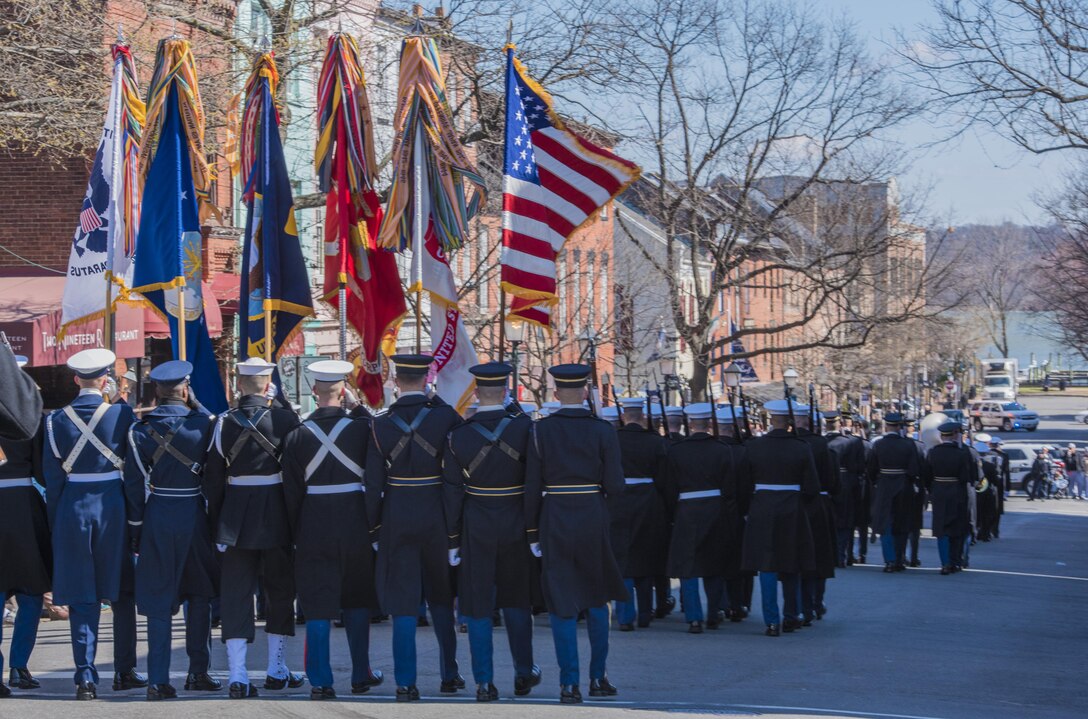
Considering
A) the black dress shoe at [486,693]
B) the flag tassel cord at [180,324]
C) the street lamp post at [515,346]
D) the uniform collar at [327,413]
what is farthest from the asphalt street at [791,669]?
the flag tassel cord at [180,324]

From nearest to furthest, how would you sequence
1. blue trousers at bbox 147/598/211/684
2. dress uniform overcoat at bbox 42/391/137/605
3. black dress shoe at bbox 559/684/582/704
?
black dress shoe at bbox 559/684/582/704, blue trousers at bbox 147/598/211/684, dress uniform overcoat at bbox 42/391/137/605

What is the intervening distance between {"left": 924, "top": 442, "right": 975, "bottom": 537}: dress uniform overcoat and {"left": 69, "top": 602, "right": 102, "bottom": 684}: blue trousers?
12.4m

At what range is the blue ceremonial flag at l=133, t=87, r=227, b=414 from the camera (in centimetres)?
1288

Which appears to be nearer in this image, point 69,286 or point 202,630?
point 202,630

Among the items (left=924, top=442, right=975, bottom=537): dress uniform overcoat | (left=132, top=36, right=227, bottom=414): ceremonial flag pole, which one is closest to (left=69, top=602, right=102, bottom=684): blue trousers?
(left=132, top=36, right=227, bottom=414): ceremonial flag pole

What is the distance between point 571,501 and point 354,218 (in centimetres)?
487

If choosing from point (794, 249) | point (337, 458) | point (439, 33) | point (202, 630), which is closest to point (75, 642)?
point (202, 630)

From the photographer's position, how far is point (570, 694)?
376 inches

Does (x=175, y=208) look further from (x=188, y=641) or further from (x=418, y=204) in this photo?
(x=188, y=641)

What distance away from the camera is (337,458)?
983 cm

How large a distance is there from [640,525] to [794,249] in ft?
65.1

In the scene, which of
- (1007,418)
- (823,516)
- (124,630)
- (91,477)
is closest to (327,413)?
(91,477)

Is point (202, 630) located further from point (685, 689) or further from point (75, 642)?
point (685, 689)

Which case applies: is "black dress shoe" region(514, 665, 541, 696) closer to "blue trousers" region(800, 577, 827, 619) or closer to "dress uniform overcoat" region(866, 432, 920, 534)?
"blue trousers" region(800, 577, 827, 619)
